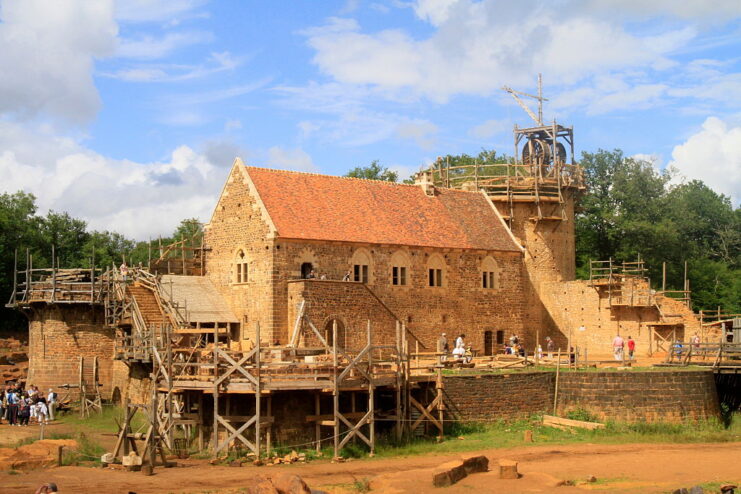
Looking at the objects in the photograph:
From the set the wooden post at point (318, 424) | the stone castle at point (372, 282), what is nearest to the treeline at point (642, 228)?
the stone castle at point (372, 282)

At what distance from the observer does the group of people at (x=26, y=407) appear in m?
42.1

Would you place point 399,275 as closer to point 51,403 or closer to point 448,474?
point 51,403

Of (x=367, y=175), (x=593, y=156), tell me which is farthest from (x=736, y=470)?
(x=367, y=175)

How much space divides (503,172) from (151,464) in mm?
46674

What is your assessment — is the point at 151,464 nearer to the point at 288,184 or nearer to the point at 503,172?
the point at 288,184

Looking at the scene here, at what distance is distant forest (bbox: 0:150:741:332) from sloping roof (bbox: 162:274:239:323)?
16.9 m

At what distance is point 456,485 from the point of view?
29.1m

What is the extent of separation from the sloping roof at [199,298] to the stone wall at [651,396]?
15.7 m

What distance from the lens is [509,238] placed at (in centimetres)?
5134

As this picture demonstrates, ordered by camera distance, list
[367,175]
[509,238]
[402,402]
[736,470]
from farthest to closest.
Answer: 1. [367,175]
2. [509,238]
3. [402,402]
4. [736,470]

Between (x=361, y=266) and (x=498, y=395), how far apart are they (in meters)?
10.1

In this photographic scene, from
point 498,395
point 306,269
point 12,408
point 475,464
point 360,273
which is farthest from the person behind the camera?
point 360,273

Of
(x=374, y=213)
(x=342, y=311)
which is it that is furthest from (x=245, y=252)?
(x=374, y=213)

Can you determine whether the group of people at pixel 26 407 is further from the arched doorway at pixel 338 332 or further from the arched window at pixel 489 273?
the arched window at pixel 489 273
